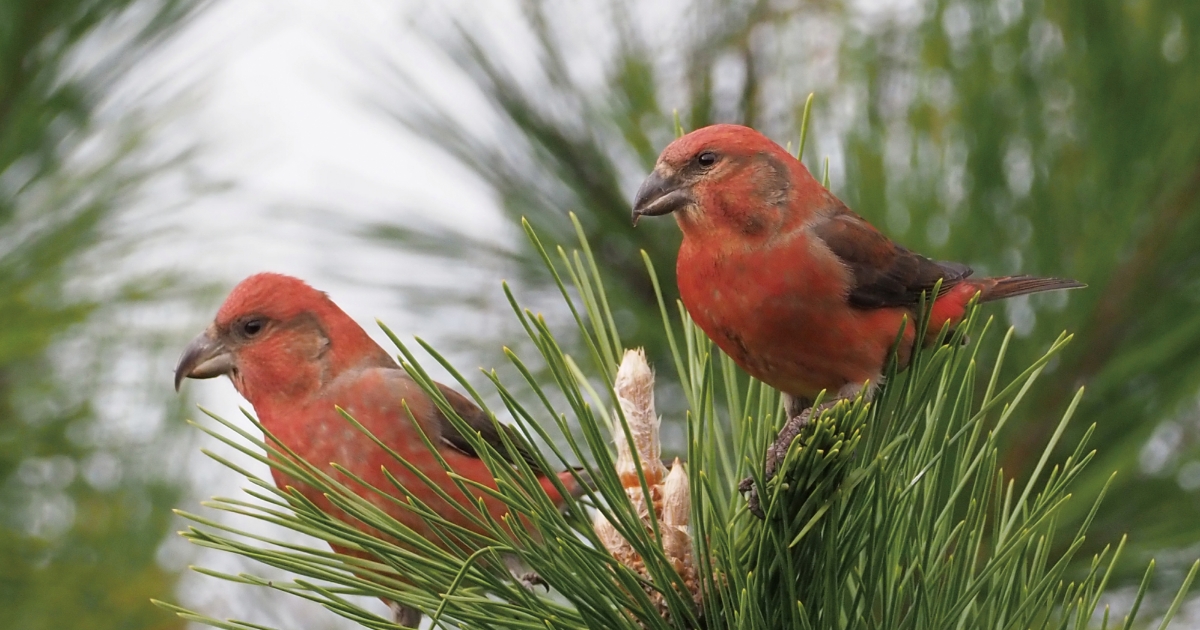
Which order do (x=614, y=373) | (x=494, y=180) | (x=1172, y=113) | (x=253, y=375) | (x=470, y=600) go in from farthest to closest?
(x=494, y=180) < (x=253, y=375) < (x=1172, y=113) < (x=614, y=373) < (x=470, y=600)

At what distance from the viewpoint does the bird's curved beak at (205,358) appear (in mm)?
2613

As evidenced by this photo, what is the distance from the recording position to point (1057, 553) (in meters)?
2.29

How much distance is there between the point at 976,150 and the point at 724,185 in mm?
551

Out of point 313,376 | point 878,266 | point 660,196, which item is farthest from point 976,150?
point 313,376

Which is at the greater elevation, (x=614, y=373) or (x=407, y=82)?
(x=407, y=82)

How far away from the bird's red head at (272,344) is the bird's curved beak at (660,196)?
2.81 feet

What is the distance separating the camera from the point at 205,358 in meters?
2.65

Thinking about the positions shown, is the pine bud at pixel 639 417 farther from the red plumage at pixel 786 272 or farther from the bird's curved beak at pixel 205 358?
the bird's curved beak at pixel 205 358

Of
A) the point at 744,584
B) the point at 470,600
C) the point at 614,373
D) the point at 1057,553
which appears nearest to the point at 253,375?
the point at 614,373

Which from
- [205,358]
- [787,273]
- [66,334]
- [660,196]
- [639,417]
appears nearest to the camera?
[639,417]

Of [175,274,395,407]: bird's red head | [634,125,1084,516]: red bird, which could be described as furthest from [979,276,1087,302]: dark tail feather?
[175,274,395,407]: bird's red head

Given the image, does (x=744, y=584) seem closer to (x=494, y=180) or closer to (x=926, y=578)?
(x=926, y=578)

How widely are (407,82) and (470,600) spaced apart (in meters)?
1.78

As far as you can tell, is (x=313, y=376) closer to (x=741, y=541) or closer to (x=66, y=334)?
(x=66, y=334)
